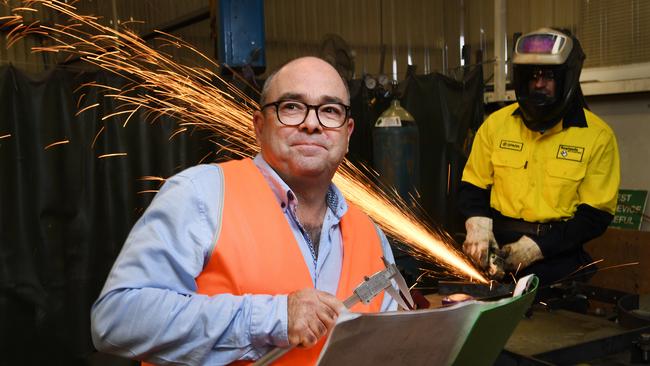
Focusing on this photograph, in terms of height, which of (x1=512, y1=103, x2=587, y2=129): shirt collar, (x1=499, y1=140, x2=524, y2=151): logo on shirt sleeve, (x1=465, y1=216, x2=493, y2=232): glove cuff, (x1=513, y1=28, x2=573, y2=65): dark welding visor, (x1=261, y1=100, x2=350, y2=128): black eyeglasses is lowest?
(x1=465, y1=216, x2=493, y2=232): glove cuff

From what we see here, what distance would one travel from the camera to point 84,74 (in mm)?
4902

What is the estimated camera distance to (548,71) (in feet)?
13.6

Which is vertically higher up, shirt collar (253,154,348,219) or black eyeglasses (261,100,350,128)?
black eyeglasses (261,100,350,128)

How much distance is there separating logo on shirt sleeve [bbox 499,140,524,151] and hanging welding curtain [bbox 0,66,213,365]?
2384 mm

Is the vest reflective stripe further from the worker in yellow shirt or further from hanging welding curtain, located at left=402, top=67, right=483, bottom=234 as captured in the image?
hanging welding curtain, located at left=402, top=67, right=483, bottom=234

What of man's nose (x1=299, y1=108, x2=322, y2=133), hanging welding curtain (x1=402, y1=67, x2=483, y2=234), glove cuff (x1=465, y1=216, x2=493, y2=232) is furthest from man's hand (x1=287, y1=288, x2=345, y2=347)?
hanging welding curtain (x1=402, y1=67, x2=483, y2=234)

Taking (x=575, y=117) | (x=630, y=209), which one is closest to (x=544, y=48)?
(x=575, y=117)

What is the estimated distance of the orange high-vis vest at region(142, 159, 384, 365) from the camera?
177 centimetres

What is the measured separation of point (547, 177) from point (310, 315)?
9.53 feet

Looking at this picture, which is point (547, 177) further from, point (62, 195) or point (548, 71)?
point (62, 195)

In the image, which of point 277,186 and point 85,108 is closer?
point 277,186

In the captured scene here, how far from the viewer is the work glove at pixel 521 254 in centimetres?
393

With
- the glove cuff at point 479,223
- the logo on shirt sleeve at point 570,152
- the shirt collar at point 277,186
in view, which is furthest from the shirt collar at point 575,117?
the shirt collar at point 277,186

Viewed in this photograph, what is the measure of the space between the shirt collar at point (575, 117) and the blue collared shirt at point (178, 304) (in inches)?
118
